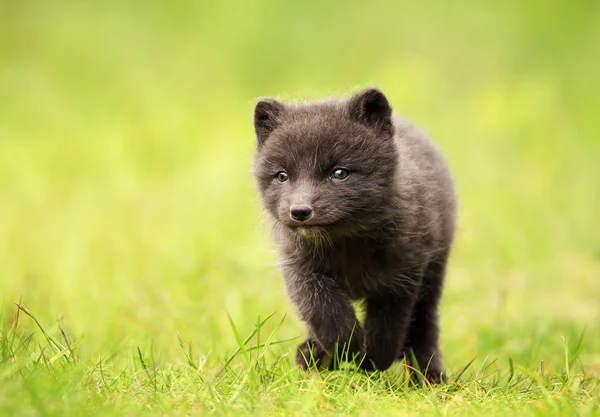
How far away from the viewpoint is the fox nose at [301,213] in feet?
16.6

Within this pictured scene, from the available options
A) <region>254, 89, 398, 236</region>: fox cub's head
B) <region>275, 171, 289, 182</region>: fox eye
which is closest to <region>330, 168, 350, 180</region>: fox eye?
<region>254, 89, 398, 236</region>: fox cub's head

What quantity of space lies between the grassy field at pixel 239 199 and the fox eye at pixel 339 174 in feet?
3.12

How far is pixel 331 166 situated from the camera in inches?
209

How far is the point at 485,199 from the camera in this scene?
10031 mm

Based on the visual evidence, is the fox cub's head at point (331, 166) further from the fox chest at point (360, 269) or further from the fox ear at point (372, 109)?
the fox chest at point (360, 269)

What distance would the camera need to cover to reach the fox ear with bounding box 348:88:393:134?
5.53 metres

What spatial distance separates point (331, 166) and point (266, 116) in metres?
0.75

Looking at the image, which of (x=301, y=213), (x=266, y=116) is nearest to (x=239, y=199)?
(x=266, y=116)

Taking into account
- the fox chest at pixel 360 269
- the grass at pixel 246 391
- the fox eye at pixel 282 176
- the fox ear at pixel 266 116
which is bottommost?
the grass at pixel 246 391

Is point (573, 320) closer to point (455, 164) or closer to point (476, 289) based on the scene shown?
point (476, 289)

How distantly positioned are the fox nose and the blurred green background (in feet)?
4.14

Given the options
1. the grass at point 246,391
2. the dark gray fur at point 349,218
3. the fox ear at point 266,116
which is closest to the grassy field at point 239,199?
the grass at point 246,391

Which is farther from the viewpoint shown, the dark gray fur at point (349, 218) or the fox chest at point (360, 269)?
the fox chest at point (360, 269)

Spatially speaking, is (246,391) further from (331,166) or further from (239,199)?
(239,199)
